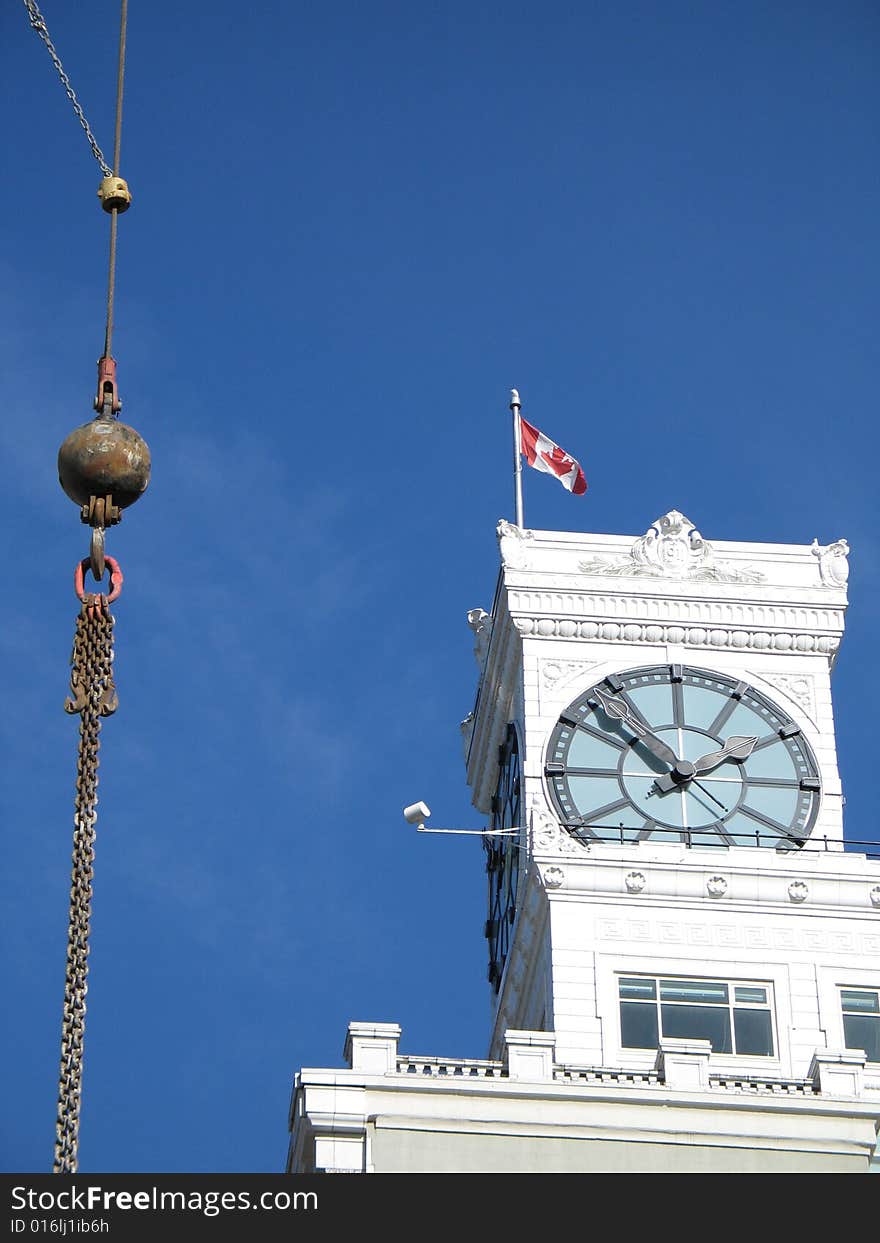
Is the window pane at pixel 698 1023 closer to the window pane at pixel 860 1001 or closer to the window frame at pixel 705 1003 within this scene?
the window frame at pixel 705 1003

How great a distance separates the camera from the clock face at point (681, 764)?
72.2 meters

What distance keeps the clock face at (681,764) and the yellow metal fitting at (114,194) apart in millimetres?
32936

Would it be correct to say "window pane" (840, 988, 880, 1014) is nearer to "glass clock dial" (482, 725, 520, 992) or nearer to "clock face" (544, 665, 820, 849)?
"clock face" (544, 665, 820, 849)

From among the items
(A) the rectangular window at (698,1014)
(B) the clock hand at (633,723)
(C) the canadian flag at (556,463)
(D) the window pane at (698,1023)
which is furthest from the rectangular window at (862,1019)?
(C) the canadian flag at (556,463)

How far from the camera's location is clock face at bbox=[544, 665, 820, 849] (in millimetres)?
72188

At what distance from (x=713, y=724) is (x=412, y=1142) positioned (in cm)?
1532

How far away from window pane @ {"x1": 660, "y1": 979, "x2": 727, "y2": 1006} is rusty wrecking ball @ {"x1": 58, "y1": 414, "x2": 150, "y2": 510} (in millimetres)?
32813

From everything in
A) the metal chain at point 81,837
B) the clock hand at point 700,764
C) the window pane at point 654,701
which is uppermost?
the window pane at point 654,701

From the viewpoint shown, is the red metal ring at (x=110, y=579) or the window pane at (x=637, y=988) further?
the window pane at (x=637, y=988)

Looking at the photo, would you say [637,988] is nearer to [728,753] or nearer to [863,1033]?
[863,1033]

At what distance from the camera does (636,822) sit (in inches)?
2837

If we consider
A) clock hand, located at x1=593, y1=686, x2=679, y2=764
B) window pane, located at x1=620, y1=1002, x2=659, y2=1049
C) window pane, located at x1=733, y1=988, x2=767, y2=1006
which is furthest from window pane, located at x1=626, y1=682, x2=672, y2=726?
window pane, located at x1=620, y1=1002, x2=659, y2=1049
